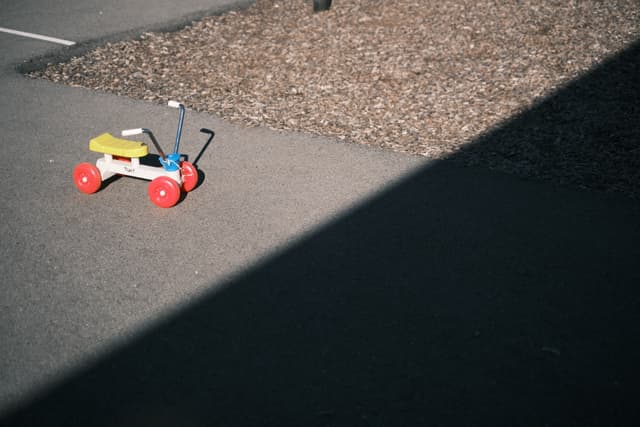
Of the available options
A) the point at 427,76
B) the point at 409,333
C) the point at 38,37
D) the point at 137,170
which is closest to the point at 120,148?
the point at 137,170

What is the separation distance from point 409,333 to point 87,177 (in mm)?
2781

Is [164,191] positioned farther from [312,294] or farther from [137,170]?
[312,294]

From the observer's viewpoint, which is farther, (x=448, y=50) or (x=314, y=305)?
(x=448, y=50)

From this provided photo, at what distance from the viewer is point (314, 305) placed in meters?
3.90

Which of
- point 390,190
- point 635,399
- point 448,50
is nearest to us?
point 635,399

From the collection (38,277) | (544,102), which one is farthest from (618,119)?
(38,277)

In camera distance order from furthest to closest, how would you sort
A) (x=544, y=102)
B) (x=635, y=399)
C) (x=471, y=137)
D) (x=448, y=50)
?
(x=448, y=50) < (x=544, y=102) < (x=471, y=137) < (x=635, y=399)

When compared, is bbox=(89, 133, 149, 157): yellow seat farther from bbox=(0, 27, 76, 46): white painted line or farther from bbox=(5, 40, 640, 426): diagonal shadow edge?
bbox=(0, 27, 76, 46): white painted line

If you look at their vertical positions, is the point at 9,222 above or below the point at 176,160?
below

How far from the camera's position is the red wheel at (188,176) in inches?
197

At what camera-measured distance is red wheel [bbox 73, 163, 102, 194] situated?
4906mm

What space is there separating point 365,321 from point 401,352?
1.05 ft

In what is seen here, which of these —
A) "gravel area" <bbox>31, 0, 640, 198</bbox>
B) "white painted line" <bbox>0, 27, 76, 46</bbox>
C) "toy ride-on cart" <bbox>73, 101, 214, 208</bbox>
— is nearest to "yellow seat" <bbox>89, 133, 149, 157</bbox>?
"toy ride-on cart" <bbox>73, 101, 214, 208</bbox>

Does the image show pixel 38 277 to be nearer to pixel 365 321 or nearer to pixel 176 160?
pixel 176 160
